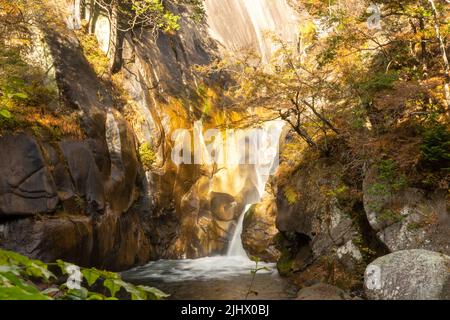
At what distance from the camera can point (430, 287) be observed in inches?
264

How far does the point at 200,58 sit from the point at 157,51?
16.6ft

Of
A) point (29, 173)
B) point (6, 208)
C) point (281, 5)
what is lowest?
point (6, 208)

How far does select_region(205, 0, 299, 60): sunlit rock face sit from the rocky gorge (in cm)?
789

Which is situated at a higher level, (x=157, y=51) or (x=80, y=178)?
(x=157, y=51)

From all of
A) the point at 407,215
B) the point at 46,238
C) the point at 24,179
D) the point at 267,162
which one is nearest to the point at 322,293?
the point at 407,215

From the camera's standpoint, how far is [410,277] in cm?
700

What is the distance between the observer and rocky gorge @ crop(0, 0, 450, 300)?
8484 millimetres

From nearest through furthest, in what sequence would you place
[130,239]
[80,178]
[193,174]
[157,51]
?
1. [80,178]
2. [130,239]
3. [193,174]
4. [157,51]

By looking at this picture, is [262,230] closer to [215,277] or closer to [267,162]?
[215,277]

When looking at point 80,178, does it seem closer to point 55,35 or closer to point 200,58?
point 55,35

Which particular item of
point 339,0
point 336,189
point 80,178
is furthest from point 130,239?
point 339,0

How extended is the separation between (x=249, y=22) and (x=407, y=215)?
28.7 metres

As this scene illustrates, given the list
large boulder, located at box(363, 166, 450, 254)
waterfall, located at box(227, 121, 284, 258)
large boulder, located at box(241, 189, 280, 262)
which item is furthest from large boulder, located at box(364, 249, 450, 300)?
waterfall, located at box(227, 121, 284, 258)

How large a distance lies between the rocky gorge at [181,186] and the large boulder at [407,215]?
1.0 inches
